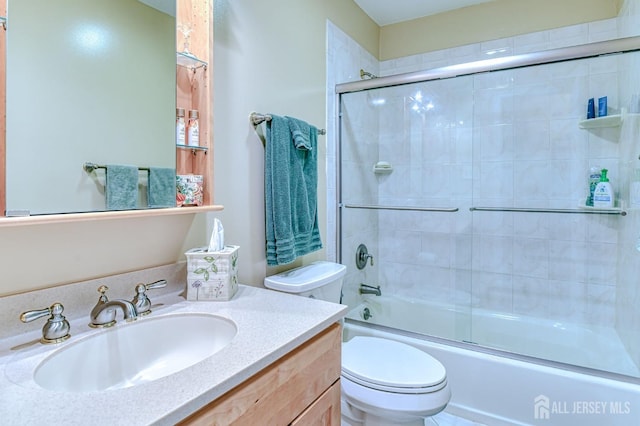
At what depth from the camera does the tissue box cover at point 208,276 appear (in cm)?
113

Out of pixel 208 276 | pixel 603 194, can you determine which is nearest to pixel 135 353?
pixel 208 276

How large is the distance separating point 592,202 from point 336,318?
200 centimetres

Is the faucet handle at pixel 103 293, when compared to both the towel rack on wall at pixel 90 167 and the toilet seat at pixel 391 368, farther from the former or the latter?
the toilet seat at pixel 391 368

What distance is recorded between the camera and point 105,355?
2.85 feet

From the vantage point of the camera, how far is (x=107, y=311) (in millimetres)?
916

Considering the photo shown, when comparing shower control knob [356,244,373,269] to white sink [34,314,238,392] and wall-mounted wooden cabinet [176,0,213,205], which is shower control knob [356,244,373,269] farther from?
white sink [34,314,238,392]

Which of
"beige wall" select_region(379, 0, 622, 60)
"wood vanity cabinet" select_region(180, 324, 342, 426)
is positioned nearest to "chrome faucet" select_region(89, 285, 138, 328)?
"wood vanity cabinet" select_region(180, 324, 342, 426)

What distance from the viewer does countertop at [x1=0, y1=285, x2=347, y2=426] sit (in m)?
0.56

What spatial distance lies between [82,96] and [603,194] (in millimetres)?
2606

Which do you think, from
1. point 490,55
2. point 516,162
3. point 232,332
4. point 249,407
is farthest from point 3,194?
Answer: point 490,55

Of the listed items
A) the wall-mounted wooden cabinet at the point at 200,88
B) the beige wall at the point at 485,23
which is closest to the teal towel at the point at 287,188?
the wall-mounted wooden cabinet at the point at 200,88

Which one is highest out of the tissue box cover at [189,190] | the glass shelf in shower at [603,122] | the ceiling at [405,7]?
the ceiling at [405,7]

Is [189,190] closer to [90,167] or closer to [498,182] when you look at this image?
[90,167]

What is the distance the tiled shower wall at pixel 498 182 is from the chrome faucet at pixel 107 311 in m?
1.58
